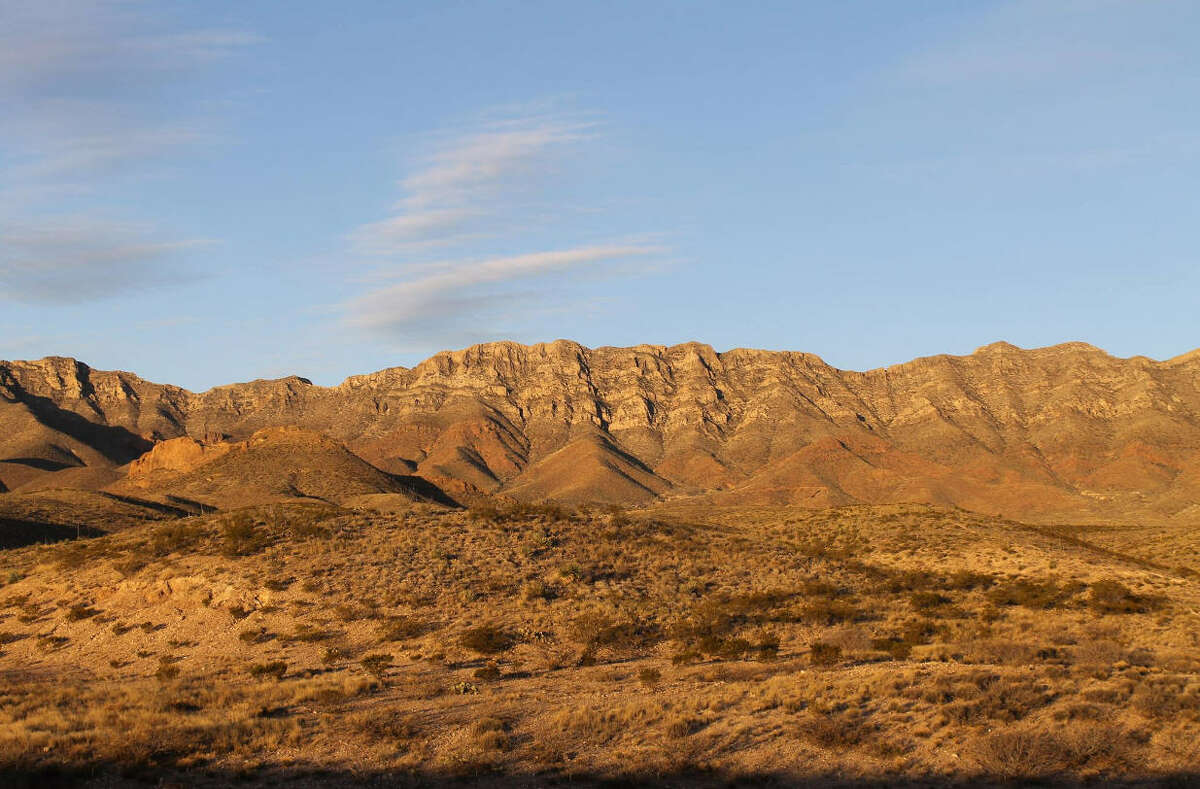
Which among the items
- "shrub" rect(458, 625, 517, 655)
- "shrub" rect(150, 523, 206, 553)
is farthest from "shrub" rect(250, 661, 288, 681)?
"shrub" rect(150, 523, 206, 553)

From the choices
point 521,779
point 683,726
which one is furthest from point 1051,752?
point 521,779

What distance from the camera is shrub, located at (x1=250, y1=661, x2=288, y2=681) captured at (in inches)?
992

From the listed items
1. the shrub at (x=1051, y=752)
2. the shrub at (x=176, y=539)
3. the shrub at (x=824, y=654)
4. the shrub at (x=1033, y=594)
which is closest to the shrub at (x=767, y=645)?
the shrub at (x=824, y=654)

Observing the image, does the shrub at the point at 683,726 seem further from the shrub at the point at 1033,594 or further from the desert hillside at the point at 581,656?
the shrub at the point at 1033,594

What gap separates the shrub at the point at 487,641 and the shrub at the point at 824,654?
9607 mm

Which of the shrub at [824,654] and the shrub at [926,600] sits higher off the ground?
the shrub at [824,654]

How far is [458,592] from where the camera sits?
33.1 m

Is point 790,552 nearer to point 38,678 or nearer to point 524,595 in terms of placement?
point 524,595

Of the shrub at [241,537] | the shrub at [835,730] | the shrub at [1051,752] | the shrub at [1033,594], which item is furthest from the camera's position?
the shrub at [241,537]

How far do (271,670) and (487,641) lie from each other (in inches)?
258

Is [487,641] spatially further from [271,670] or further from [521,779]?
[521,779]

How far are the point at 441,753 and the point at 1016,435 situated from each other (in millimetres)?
203339

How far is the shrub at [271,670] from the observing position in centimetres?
2520

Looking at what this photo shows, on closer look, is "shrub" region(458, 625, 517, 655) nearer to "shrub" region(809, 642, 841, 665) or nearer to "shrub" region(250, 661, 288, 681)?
"shrub" region(250, 661, 288, 681)
